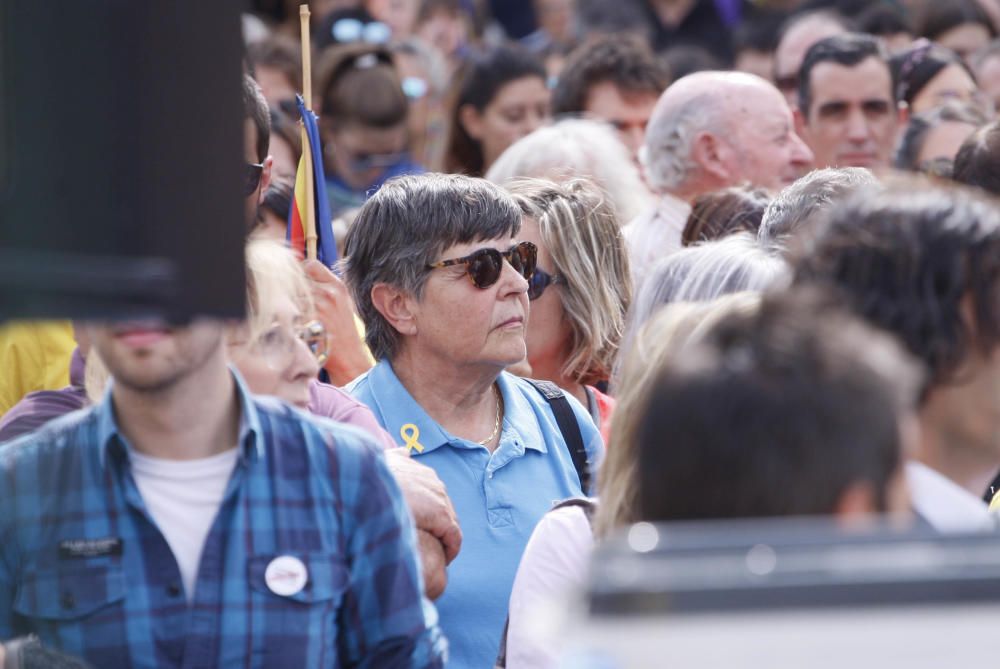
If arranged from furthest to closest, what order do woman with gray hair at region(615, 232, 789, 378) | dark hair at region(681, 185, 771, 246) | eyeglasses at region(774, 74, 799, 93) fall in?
eyeglasses at region(774, 74, 799, 93) < dark hair at region(681, 185, 771, 246) < woman with gray hair at region(615, 232, 789, 378)

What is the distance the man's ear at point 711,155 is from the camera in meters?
5.81

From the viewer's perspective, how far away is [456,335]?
3.74m

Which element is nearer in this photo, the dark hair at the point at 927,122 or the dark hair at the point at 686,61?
the dark hair at the point at 927,122

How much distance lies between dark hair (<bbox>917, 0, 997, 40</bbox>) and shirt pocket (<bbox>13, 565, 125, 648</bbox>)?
26.5ft

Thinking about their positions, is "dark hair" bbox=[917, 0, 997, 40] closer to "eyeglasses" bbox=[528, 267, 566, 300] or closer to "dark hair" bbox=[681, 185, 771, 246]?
"dark hair" bbox=[681, 185, 771, 246]

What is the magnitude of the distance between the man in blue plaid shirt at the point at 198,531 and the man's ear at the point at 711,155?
3593mm

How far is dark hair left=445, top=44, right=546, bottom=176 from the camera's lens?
→ 24.1 ft

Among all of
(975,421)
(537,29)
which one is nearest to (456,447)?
(975,421)

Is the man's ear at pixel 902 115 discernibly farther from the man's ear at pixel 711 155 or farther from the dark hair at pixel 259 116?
the dark hair at pixel 259 116

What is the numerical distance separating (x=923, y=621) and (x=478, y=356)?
2494 millimetres

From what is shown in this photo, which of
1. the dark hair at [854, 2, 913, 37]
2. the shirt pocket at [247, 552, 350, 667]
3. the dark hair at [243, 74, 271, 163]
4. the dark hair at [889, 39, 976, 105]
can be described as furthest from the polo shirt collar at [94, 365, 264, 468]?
the dark hair at [854, 2, 913, 37]

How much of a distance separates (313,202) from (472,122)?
3.37 metres

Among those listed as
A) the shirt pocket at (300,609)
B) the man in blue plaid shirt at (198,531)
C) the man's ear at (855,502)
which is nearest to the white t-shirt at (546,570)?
the man in blue plaid shirt at (198,531)

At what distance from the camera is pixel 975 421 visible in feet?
7.78
